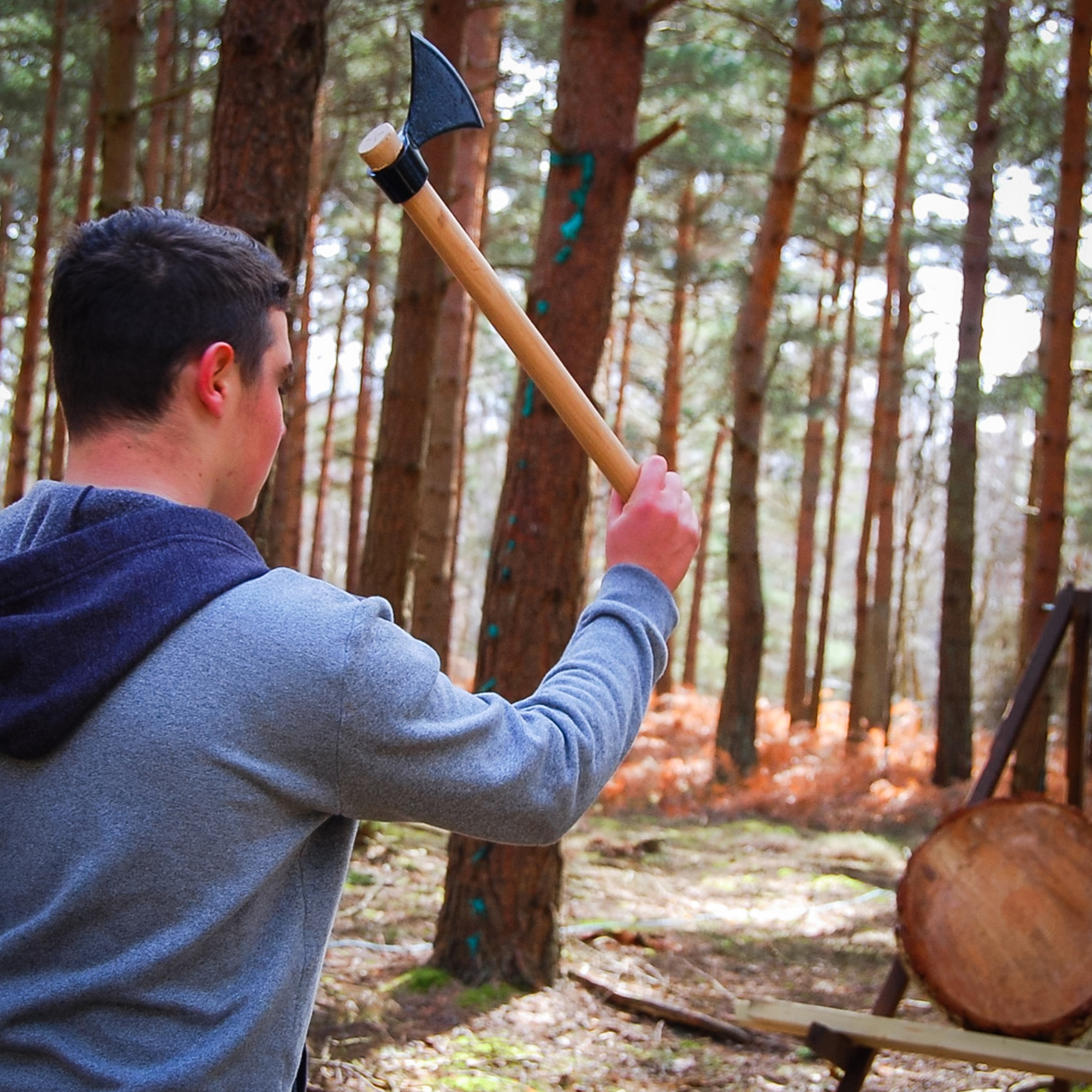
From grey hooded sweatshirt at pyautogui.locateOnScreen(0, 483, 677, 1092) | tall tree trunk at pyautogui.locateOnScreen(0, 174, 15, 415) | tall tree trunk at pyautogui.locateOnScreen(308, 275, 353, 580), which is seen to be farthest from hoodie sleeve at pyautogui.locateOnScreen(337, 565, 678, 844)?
tall tree trunk at pyautogui.locateOnScreen(308, 275, 353, 580)

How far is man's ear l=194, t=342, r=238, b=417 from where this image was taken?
139 cm

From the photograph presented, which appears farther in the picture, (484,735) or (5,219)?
(5,219)

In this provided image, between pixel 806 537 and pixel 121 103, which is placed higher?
pixel 121 103

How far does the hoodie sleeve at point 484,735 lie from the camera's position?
128 centimetres

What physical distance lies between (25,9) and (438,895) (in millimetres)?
9664

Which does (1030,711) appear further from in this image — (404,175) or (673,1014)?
(404,175)

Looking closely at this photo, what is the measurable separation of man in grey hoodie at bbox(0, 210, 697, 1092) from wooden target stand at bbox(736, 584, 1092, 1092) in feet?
8.60

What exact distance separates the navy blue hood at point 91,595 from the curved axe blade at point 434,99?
0.73 meters

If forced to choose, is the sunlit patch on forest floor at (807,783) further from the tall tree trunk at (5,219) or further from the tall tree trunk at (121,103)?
the tall tree trunk at (5,219)

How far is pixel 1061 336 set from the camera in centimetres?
835

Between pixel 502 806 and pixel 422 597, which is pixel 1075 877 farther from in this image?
pixel 422 597

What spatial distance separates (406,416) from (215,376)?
596 cm

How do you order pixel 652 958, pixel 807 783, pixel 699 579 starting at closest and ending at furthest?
pixel 652 958
pixel 807 783
pixel 699 579

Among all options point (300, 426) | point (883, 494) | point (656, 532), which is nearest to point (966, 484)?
point (883, 494)
